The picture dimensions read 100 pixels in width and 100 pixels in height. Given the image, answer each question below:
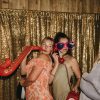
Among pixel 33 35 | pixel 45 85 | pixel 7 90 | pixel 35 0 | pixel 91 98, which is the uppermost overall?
pixel 35 0

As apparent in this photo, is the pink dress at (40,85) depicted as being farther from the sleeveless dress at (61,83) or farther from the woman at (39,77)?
the sleeveless dress at (61,83)

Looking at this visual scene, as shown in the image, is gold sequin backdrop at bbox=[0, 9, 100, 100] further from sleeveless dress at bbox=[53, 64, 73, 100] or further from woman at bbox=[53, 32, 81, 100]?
sleeveless dress at bbox=[53, 64, 73, 100]

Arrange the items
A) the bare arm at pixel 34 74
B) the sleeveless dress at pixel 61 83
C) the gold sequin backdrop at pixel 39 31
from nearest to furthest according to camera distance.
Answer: the bare arm at pixel 34 74
the sleeveless dress at pixel 61 83
the gold sequin backdrop at pixel 39 31

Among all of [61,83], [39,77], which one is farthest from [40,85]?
[61,83]

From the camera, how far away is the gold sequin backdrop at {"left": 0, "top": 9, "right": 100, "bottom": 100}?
14.2 ft

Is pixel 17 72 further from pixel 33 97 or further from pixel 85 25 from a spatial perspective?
pixel 85 25

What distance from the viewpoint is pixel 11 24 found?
4328 millimetres

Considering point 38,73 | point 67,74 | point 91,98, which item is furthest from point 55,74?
point 91,98

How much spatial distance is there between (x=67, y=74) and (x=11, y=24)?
142 centimetres

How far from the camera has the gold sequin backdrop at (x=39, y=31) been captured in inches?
170

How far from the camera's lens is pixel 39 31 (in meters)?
4.52

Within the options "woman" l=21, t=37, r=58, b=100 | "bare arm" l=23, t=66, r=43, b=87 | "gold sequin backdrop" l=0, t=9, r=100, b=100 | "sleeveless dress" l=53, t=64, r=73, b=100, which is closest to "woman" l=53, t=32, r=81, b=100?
"sleeveless dress" l=53, t=64, r=73, b=100

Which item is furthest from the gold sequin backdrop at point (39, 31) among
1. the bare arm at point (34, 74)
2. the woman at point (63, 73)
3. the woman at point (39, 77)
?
the bare arm at point (34, 74)

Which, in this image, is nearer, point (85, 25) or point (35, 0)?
point (35, 0)
